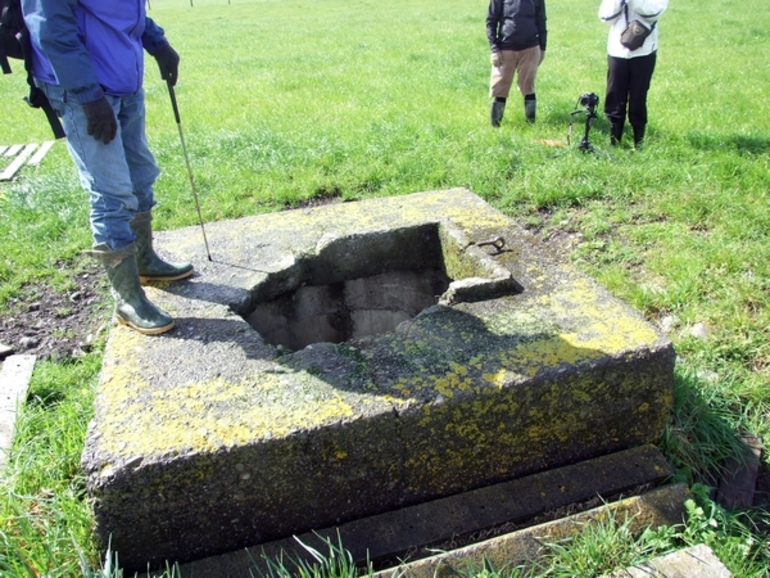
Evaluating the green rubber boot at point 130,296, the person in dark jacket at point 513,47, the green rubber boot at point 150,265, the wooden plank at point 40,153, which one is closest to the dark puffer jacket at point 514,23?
the person in dark jacket at point 513,47

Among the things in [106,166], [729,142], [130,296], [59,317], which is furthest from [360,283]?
[729,142]

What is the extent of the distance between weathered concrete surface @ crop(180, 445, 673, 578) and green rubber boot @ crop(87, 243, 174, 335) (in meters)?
0.96

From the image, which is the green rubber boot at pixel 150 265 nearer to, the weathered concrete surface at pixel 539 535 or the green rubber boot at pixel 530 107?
the weathered concrete surface at pixel 539 535

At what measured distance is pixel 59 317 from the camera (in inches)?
162

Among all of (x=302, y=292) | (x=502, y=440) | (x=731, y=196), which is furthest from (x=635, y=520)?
(x=731, y=196)

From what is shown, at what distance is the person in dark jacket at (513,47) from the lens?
754 centimetres

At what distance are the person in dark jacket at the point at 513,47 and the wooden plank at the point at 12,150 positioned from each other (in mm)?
5796

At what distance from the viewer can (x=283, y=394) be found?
223 cm

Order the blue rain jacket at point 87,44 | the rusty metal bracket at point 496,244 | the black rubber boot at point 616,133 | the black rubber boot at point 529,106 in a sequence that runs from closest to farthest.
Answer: the blue rain jacket at point 87,44 < the rusty metal bracket at point 496,244 < the black rubber boot at point 616,133 < the black rubber boot at point 529,106

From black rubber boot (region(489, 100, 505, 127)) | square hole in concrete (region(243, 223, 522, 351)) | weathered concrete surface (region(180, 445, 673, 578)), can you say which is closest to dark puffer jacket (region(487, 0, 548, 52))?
black rubber boot (region(489, 100, 505, 127))

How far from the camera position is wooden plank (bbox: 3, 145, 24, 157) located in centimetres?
786

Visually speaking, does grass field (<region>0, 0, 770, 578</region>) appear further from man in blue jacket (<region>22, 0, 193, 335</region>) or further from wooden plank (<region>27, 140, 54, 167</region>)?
man in blue jacket (<region>22, 0, 193, 335</region>)

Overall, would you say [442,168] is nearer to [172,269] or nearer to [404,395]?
[172,269]

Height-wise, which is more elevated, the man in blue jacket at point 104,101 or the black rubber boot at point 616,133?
the man in blue jacket at point 104,101
